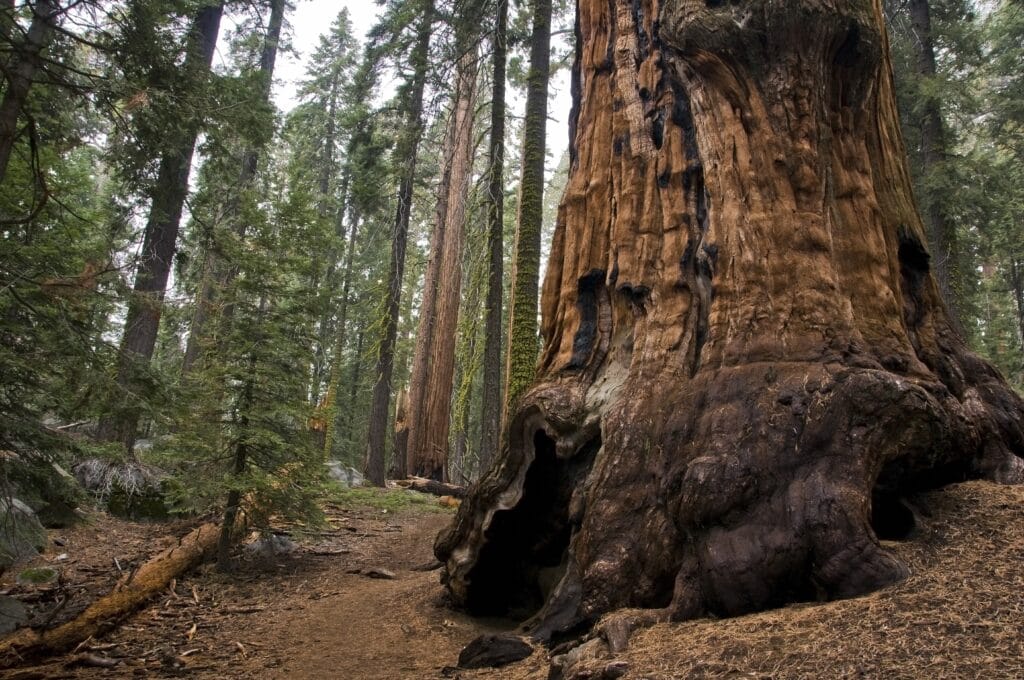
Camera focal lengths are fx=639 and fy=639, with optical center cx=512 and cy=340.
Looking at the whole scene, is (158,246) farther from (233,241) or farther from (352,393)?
(352,393)

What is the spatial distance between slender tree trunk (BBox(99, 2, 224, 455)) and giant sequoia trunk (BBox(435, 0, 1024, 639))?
333 cm

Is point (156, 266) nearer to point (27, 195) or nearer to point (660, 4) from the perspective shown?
point (27, 195)

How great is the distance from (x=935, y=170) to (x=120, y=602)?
15253mm

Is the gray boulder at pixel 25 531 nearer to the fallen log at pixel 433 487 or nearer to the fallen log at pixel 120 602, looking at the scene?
the fallen log at pixel 120 602

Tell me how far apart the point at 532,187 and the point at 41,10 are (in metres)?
6.65

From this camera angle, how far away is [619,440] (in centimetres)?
471

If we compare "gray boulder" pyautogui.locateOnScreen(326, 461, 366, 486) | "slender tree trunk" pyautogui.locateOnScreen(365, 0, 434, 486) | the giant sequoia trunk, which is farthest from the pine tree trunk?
the giant sequoia trunk

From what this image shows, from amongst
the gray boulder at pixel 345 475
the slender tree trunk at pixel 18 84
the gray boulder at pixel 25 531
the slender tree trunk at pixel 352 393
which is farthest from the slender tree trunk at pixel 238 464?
the slender tree trunk at pixel 352 393

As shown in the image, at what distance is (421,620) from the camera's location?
18.8ft

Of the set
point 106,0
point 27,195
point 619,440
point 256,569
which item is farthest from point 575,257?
point 27,195

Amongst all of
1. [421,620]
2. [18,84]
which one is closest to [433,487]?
[421,620]

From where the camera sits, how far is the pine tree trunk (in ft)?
53.0

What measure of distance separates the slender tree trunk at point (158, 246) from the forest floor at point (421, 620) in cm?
134

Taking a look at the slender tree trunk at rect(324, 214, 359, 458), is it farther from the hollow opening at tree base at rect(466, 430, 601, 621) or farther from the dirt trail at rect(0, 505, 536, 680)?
the hollow opening at tree base at rect(466, 430, 601, 621)
